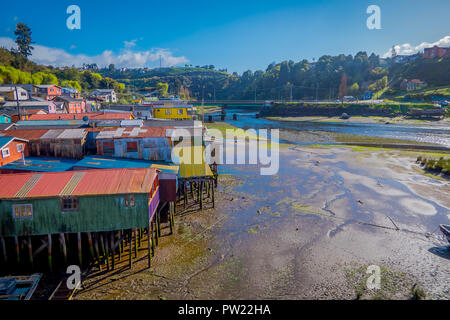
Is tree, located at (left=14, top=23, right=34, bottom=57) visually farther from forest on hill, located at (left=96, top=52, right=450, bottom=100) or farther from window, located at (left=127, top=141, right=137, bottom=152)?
window, located at (left=127, top=141, right=137, bottom=152)

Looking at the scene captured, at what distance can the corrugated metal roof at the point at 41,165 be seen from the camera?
2644 cm

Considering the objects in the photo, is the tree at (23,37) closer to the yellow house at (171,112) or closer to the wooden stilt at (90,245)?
the yellow house at (171,112)

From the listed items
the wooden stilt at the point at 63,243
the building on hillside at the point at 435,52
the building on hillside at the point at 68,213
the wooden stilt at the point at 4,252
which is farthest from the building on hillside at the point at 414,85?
the wooden stilt at the point at 4,252

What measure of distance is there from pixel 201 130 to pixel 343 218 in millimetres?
21514

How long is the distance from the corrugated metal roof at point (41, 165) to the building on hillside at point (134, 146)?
360 cm

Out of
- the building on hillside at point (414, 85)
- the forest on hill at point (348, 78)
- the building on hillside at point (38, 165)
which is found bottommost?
the building on hillside at point (38, 165)

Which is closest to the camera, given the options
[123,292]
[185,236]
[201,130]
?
[123,292]

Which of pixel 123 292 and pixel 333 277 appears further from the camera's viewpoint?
pixel 333 277

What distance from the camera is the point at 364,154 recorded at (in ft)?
180

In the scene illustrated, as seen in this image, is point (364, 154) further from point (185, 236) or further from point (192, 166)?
point (185, 236)

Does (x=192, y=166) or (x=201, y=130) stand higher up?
(x=201, y=130)

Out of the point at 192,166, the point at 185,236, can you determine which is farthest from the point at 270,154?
the point at 185,236
